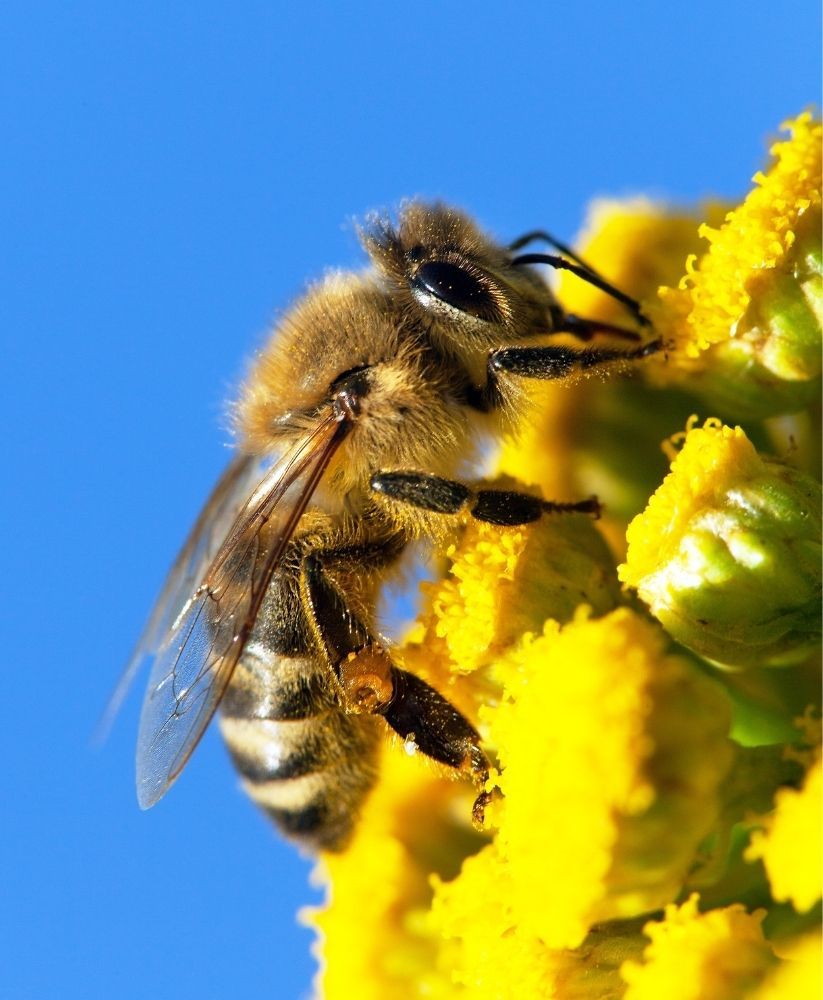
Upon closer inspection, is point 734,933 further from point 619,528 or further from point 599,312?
point 599,312

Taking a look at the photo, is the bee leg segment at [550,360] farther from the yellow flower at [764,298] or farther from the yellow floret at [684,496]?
the yellow floret at [684,496]

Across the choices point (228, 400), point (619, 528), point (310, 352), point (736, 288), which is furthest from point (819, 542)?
point (228, 400)

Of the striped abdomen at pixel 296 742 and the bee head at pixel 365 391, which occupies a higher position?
the bee head at pixel 365 391

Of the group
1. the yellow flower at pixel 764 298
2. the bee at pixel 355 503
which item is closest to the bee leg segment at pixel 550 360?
the bee at pixel 355 503

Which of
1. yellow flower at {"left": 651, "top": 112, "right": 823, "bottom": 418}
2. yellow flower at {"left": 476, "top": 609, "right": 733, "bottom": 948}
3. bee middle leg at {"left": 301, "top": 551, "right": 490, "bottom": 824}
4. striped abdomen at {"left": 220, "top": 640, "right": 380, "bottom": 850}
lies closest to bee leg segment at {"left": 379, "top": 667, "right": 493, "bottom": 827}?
bee middle leg at {"left": 301, "top": 551, "right": 490, "bottom": 824}

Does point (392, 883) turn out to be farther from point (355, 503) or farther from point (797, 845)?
point (797, 845)

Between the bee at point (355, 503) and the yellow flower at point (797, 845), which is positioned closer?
the yellow flower at point (797, 845)

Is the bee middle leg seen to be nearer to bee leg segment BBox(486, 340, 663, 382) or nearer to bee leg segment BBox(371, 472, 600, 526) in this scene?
bee leg segment BBox(371, 472, 600, 526)

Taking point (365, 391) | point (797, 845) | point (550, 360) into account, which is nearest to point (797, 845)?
point (797, 845)
